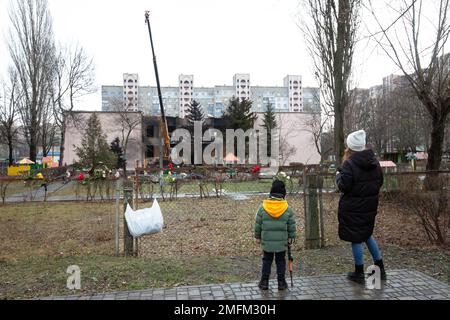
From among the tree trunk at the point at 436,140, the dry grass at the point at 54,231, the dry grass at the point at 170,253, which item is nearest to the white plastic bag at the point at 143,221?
the dry grass at the point at 170,253

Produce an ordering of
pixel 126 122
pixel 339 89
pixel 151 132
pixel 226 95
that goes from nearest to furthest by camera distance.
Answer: pixel 339 89 → pixel 126 122 → pixel 151 132 → pixel 226 95

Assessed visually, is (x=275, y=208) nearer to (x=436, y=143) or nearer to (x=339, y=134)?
(x=436, y=143)

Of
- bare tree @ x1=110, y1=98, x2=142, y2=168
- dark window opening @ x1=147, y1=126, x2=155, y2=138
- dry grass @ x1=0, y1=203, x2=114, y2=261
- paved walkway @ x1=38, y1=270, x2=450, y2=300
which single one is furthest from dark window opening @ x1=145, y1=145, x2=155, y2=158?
paved walkway @ x1=38, y1=270, x2=450, y2=300

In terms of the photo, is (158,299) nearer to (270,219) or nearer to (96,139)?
(270,219)

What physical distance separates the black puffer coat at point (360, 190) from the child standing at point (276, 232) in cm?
72

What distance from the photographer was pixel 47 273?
5.03 meters

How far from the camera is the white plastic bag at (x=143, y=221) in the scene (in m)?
5.73

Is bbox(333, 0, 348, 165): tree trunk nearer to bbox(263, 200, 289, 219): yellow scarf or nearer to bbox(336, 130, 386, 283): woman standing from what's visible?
bbox(336, 130, 386, 283): woman standing

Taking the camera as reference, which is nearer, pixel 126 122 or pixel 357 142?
pixel 357 142

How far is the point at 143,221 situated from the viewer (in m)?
5.78

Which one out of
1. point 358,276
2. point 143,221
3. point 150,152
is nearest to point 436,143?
point 358,276

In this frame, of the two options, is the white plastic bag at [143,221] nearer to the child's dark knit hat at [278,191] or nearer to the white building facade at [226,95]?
the child's dark knit hat at [278,191]

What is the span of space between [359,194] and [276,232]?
1.09 metres

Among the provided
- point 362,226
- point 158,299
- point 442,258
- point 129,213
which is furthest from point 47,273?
point 442,258
